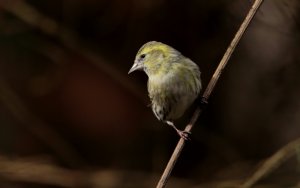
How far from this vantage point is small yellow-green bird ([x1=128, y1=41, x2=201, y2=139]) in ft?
15.2

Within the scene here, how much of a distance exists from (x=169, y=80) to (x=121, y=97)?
2.52 m

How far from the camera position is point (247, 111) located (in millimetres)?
6934

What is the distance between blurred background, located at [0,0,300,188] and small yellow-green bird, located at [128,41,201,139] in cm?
166

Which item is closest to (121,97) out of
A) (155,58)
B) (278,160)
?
(155,58)

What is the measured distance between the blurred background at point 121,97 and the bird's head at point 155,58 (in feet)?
5.28

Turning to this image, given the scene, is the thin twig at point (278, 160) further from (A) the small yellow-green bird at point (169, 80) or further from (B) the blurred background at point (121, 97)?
(B) the blurred background at point (121, 97)

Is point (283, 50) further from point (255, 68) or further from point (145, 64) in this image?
point (145, 64)

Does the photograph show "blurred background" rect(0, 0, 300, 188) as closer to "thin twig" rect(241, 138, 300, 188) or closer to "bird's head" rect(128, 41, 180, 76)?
"thin twig" rect(241, 138, 300, 188)

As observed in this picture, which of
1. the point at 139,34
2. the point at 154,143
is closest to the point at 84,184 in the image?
the point at 154,143

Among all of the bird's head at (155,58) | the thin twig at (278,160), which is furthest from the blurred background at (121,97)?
the bird's head at (155,58)

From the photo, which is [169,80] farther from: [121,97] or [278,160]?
[121,97]

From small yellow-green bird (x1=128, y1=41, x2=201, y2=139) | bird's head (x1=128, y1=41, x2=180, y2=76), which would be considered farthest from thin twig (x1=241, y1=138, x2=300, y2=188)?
bird's head (x1=128, y1=41, x2=180, y2=76)

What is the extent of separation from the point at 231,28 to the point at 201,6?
0.35m

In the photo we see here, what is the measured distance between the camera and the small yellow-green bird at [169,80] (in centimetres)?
462
